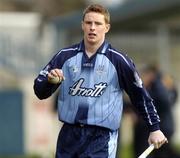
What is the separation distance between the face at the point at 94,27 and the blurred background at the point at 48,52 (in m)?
14.0

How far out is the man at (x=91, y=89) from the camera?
9656mm

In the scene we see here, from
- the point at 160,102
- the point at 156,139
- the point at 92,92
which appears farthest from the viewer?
the point at 160,102

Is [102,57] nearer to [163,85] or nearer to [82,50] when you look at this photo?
[82,50]

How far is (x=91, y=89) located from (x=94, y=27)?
540mm

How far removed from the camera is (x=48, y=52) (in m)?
29.8

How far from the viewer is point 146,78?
16.7 meters

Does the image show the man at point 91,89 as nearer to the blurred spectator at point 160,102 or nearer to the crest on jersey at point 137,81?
the crest on jersey at point 137,81

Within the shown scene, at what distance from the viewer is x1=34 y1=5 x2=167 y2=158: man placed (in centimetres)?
966

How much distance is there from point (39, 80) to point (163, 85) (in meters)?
7.26

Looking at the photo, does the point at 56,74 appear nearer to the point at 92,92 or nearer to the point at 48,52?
the point at 92,92

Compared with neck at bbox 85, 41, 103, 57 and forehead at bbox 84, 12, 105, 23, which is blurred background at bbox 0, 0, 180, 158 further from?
forehead at bbox 84, 12, 105, 23

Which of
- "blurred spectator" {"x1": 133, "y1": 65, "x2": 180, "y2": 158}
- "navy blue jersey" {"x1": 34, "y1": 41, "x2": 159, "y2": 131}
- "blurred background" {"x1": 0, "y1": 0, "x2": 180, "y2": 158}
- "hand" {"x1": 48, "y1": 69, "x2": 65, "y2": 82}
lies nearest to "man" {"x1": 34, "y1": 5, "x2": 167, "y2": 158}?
"navy blue jersey" {"x1": 34, "y1": 41, "x2": 159, "y2": 131}

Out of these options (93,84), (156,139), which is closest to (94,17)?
(93,84)

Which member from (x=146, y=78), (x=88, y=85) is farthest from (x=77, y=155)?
(x=146, y=78)
